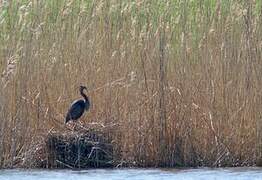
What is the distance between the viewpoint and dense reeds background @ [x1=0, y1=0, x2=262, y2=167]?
403 inches

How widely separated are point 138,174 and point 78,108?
71cm

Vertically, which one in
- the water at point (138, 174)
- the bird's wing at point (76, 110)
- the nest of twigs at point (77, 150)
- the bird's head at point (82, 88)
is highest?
the bird's head at point (82, 88)

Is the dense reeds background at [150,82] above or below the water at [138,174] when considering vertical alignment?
above

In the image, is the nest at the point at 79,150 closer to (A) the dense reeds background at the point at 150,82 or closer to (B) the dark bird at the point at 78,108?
(A) the dense reeds background at the point at 150,82

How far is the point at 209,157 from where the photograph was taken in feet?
33.4

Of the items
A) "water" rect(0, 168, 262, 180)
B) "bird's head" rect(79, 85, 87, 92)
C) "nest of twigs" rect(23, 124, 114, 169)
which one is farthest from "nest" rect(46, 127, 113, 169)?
"bird's head" rect(79, 85, 87, 92)

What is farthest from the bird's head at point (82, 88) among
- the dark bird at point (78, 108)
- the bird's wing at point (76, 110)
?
the bird's wing at point (76, 110)

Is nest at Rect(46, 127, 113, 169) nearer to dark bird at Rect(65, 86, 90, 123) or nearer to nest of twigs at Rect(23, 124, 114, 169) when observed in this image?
nest of twigs at Rect(23, 124, 114, 169)

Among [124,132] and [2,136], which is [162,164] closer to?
[124,132]

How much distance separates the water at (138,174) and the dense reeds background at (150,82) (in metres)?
0.18

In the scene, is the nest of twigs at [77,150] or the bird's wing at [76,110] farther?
the nest of twigs at [77,150]

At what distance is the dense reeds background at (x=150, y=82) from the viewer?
1023 centimetres

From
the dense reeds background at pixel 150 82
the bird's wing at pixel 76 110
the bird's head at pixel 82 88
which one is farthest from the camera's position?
the dense reeds background at pixel 150 82

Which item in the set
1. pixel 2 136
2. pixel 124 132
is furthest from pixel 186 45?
pixel 2 136
